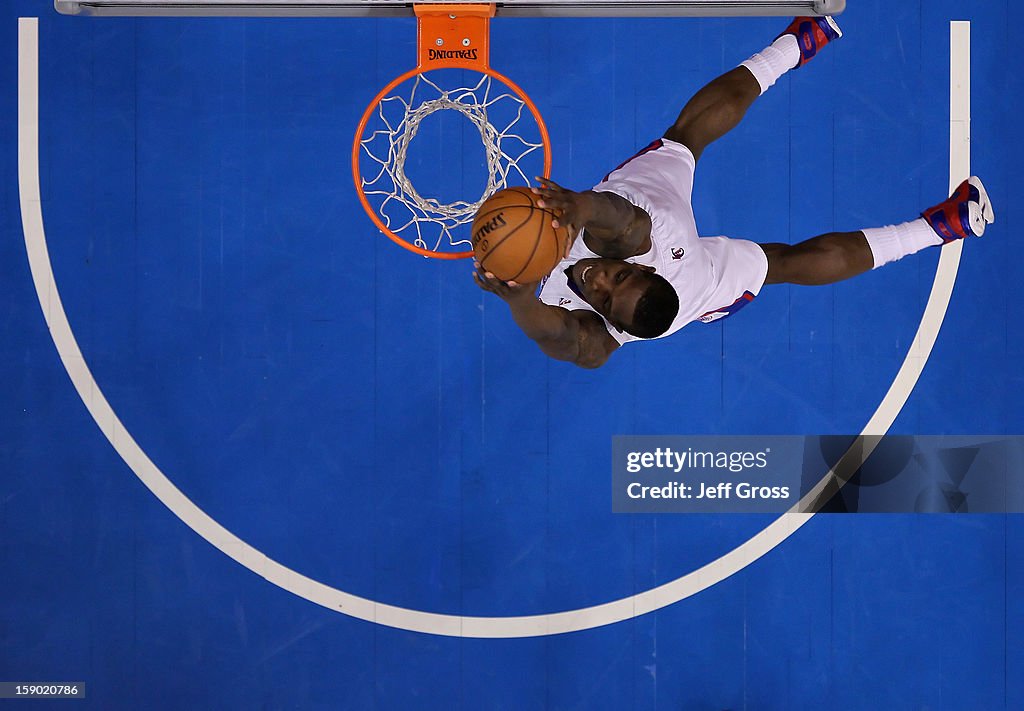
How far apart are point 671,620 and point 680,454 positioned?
0.93 meters

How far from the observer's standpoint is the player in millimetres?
2787

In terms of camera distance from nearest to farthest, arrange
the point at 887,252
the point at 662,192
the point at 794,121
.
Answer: the point at 662,192
the point at 887,252
the point at 794,121

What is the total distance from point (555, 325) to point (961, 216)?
7.02ft

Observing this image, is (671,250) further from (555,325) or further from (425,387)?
(425,387)

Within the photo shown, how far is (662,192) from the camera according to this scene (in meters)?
3.29

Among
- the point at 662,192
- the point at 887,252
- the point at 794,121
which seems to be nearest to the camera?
the point at 662,192

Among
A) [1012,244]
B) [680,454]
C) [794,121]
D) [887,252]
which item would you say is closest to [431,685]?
[680,454]

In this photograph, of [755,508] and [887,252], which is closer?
[887,252]

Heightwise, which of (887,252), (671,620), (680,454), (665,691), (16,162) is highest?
(16,162)

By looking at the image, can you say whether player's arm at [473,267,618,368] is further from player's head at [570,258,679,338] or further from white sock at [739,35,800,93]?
white sock at [739,35,800,93]

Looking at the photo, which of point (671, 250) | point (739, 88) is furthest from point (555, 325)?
point (739, 88)

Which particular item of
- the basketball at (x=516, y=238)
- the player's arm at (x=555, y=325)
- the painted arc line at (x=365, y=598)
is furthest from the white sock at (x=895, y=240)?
the basketball at (x=516, y=238)

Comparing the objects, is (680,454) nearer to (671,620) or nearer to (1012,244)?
(671,620)

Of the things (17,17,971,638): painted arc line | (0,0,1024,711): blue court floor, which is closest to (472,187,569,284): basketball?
(0,0,1024,711): blue court floor
